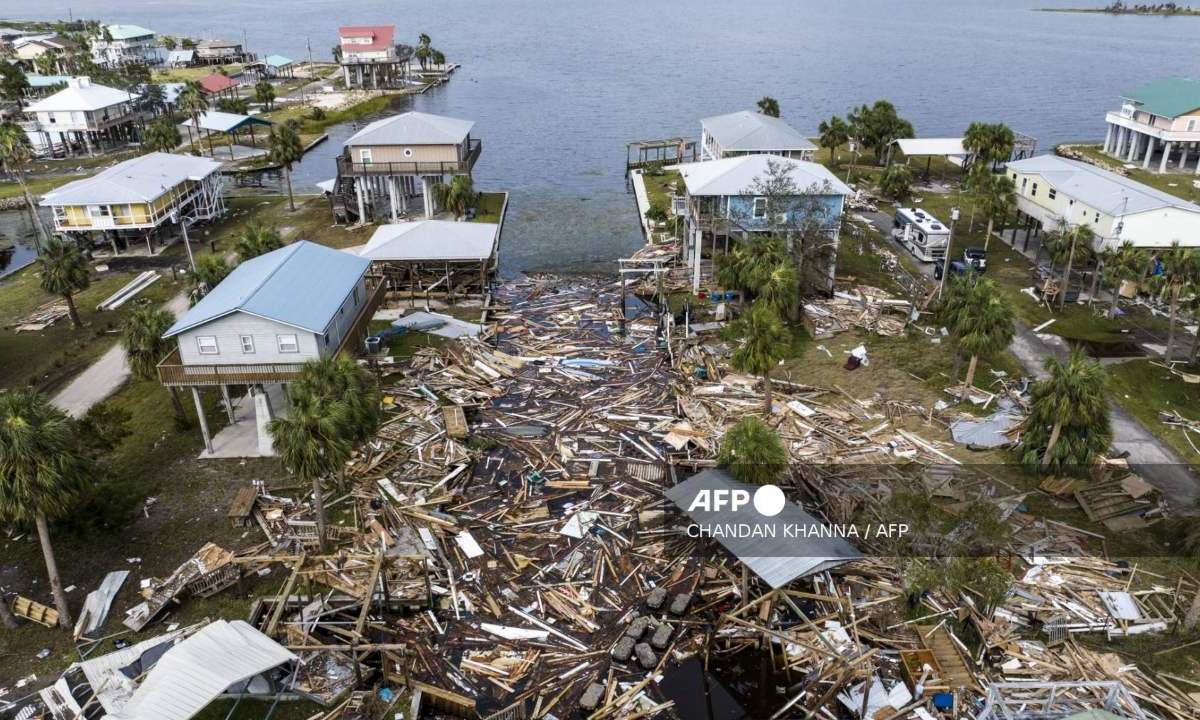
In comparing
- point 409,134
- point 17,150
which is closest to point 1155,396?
point 409,134

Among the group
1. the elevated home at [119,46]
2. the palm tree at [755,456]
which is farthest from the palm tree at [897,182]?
the elevated home at [119,46]

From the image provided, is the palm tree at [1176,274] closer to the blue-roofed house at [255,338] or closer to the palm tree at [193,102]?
the blue-roofed house at [255,338]

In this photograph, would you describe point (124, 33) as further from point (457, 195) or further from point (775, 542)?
point (775, 542)

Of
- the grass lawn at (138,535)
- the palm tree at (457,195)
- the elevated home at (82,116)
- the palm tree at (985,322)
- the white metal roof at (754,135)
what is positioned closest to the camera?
the grass lawn at (138,535)

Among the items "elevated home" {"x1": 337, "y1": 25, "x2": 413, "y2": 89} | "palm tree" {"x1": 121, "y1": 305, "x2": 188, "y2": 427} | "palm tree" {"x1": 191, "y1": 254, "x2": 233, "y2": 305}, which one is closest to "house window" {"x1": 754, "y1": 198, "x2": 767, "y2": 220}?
"palm tree" {"x1": 191, "y1": 254, "x2": 233, "y2": 305}

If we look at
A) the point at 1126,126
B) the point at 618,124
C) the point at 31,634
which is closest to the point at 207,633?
the point at 31,634

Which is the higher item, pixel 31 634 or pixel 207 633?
pixel 207 633

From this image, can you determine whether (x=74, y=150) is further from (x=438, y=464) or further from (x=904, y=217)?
(x=904, y=217)
